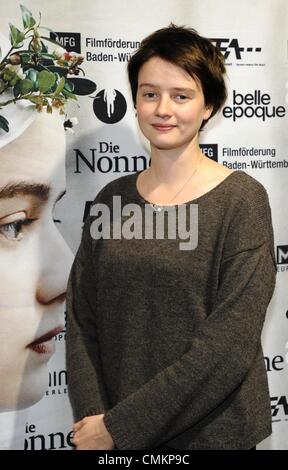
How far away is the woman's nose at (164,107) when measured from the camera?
45.9 inches

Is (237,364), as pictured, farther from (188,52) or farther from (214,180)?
(188,52)

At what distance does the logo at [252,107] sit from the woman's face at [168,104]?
1.89 feet

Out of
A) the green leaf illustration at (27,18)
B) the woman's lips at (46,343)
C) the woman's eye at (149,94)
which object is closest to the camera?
the woman's eye at (149,94)

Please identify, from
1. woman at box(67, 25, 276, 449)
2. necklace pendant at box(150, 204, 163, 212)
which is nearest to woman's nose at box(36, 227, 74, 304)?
woman at box(67, 25, 276, 449)

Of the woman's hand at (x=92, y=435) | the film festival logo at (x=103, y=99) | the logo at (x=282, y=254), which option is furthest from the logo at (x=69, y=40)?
the woman's hand at (x=92, y=435)

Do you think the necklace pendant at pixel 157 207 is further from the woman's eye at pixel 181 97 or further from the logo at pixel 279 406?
the logo at pixel 279 406

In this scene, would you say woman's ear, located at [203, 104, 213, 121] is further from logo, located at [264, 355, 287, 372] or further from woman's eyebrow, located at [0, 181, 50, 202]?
logo, located at [264, 355, 287, 372]

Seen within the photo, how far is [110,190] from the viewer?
1.33 meters

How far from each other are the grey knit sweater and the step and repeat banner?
0.46 m

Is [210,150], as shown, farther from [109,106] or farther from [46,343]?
[46,343]

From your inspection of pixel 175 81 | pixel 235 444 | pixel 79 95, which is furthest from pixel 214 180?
pixel 79 95

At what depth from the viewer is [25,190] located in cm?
164


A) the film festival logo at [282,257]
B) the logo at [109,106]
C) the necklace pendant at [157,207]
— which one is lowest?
the necklace pendant at [157,207]

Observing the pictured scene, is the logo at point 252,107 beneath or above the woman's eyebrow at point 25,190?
above
